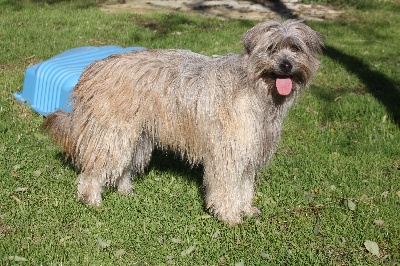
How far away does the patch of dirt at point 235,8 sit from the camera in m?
12.5

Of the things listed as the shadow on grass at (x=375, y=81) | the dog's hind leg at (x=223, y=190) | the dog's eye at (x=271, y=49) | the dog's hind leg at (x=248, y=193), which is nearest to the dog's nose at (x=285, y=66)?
the dog's eye at (x=271, y=49)

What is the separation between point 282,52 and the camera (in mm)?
4199

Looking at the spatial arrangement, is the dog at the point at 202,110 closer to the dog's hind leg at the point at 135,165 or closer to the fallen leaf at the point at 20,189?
the dog's hind leg at the point at 135,165

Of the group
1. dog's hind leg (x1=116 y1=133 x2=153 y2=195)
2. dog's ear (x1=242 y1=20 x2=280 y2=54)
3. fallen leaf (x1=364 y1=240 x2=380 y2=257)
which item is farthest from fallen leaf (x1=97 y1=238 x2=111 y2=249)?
fallen leaf (x1=364 y1=240 x2=380 y2=257)

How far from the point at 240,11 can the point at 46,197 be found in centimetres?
848

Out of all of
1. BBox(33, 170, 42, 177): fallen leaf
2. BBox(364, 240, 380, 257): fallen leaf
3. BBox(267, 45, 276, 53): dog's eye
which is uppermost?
BBox(267, 45, 276, 53): dog's eye

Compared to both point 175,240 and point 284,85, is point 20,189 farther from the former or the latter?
point 284,85

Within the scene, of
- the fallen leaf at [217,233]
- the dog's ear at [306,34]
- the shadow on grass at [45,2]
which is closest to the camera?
the dog's ear at [306,34]

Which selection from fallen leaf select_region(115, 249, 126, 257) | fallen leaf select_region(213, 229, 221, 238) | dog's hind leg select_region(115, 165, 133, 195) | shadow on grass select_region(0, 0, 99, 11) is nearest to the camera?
fallen leaf select_region(115, 249, 126, 257)

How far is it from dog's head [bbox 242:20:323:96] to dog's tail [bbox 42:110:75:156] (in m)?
1.80

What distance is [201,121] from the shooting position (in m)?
4.59

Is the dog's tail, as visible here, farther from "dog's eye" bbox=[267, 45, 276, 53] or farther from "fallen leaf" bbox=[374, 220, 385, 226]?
"fallen leaf" bbox=[374, 220, 385, 226]

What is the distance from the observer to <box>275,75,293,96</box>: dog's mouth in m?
4.26

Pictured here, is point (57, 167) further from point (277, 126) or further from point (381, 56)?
point (381, 56)
